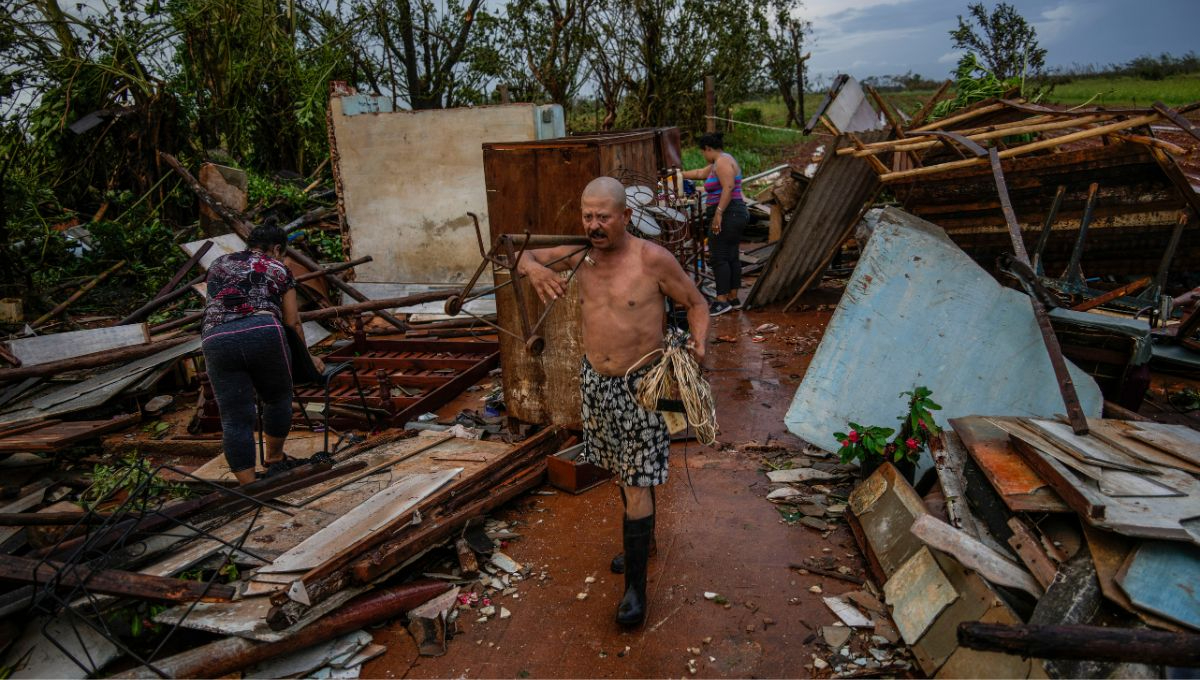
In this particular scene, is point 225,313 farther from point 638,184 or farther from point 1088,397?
point 1088,397

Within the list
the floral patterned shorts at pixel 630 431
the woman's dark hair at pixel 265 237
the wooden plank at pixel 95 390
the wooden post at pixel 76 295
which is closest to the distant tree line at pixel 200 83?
the wooden post at pixel 76 295

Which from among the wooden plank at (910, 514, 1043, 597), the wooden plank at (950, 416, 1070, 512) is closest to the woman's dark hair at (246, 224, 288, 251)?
the wooden plank at (910, 514, 1043, 597)

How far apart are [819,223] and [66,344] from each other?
27.5 ft

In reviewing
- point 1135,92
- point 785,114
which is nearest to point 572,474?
point 1135,92

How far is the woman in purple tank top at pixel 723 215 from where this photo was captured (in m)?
8.79

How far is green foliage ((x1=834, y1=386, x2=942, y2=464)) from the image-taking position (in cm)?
416

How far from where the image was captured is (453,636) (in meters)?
3.59

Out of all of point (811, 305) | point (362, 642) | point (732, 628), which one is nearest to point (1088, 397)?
point (732, 628)

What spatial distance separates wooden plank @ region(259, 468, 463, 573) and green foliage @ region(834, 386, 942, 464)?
98.5 inches

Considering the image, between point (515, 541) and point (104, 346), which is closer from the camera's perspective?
point (515, 541)

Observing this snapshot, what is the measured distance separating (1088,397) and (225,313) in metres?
5.50

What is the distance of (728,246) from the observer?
9148mm

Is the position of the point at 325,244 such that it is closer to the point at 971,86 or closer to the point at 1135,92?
the point at 971,86

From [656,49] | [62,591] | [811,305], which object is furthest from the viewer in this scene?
[656,49]
